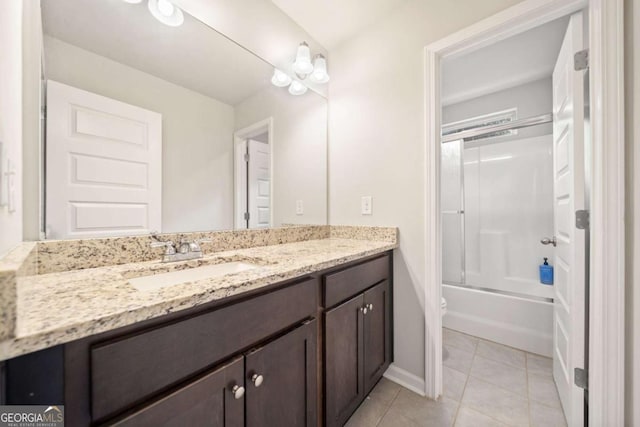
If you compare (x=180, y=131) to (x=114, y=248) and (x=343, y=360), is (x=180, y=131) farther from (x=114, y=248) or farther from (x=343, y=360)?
(x=343, y=360)

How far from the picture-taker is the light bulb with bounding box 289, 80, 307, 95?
5.76 ft

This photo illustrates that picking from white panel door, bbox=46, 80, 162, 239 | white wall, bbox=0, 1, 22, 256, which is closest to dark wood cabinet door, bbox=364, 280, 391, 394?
white panel door, bbox=46, 80, 162, 239

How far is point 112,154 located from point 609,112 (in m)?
1.95

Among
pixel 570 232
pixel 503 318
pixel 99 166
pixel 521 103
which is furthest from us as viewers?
pixel 521 103

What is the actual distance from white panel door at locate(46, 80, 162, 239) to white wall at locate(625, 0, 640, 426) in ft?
6.28

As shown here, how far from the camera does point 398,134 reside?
157 cm

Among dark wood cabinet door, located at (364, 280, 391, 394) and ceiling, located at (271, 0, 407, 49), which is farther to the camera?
ceiling, located at (271, 0, 407, 49)

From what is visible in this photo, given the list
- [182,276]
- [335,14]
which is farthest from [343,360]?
[335,14]

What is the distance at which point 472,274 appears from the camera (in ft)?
9.25

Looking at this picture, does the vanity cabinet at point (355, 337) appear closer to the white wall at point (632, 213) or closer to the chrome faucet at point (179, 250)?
the chrome faucet at point (179, 250)

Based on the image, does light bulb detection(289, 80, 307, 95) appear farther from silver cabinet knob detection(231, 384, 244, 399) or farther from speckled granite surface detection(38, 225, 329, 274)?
silver cabinet knob detection(231, 384, 244, 399)

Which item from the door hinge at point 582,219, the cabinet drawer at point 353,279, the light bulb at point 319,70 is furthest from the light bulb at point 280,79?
the door hinge at point 582,219

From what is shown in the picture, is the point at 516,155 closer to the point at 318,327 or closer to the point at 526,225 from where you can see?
the point at 526,225

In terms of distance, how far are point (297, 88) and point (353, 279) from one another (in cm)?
Result: 137
